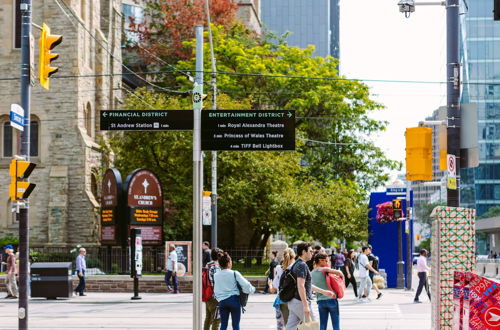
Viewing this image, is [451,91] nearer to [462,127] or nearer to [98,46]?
[462,127]

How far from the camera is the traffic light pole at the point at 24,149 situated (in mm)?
15289

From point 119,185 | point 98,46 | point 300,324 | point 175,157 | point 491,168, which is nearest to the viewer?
point 300,324

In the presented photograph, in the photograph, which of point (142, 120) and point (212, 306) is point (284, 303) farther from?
point (142, 120)

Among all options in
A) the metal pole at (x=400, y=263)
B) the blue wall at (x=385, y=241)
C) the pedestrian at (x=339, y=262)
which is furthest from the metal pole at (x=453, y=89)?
the pedestrian at (x=339, y=262)

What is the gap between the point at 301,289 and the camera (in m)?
11.7

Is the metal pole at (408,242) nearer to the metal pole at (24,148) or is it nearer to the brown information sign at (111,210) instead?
the brown information sign at (111,210)

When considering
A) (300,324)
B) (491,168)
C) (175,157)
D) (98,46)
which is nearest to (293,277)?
(300,324)

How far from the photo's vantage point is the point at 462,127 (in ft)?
39.1

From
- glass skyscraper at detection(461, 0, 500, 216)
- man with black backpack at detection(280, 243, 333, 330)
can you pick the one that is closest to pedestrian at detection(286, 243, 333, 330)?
man with black backpack at detection(280, 243, 333, 330)

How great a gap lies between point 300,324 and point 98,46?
39420mm

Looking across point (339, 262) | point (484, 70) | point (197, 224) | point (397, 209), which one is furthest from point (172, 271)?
point (484, 70)

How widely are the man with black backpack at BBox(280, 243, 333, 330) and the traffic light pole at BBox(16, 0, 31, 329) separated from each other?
5449mm

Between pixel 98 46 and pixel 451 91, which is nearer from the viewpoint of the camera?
pixel 451 91

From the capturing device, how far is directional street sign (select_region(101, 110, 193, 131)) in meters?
11.1
